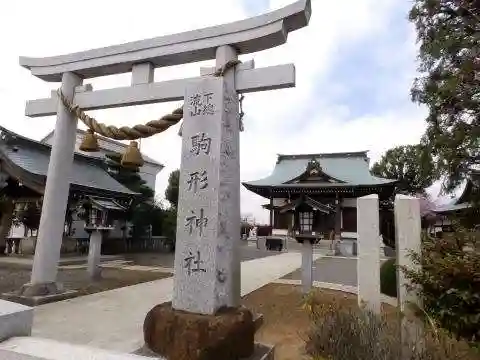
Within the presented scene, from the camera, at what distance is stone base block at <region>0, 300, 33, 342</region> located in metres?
2.22

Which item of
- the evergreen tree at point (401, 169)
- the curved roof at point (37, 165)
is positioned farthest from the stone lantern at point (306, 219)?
the evergreen tree at point (401, 169)

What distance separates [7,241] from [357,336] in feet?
65.3

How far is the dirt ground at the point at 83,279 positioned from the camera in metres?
8.53

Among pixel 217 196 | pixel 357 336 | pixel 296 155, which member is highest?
pixel 296 155

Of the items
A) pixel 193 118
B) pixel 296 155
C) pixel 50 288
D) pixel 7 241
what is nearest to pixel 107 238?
pixel 7 241

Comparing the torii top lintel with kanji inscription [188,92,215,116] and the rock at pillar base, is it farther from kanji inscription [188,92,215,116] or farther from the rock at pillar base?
the rock at pillar base

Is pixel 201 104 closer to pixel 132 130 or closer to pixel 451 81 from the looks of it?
pixel 132 130

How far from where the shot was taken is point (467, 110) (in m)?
10.5

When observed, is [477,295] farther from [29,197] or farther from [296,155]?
[296,155]

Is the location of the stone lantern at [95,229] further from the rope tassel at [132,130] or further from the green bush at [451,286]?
the green bush at [451,286]

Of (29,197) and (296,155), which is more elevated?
(296,155)

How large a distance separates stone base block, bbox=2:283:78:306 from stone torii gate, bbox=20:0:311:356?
2 cm

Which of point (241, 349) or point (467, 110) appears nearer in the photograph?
point (241, 349)

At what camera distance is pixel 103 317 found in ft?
19.7
